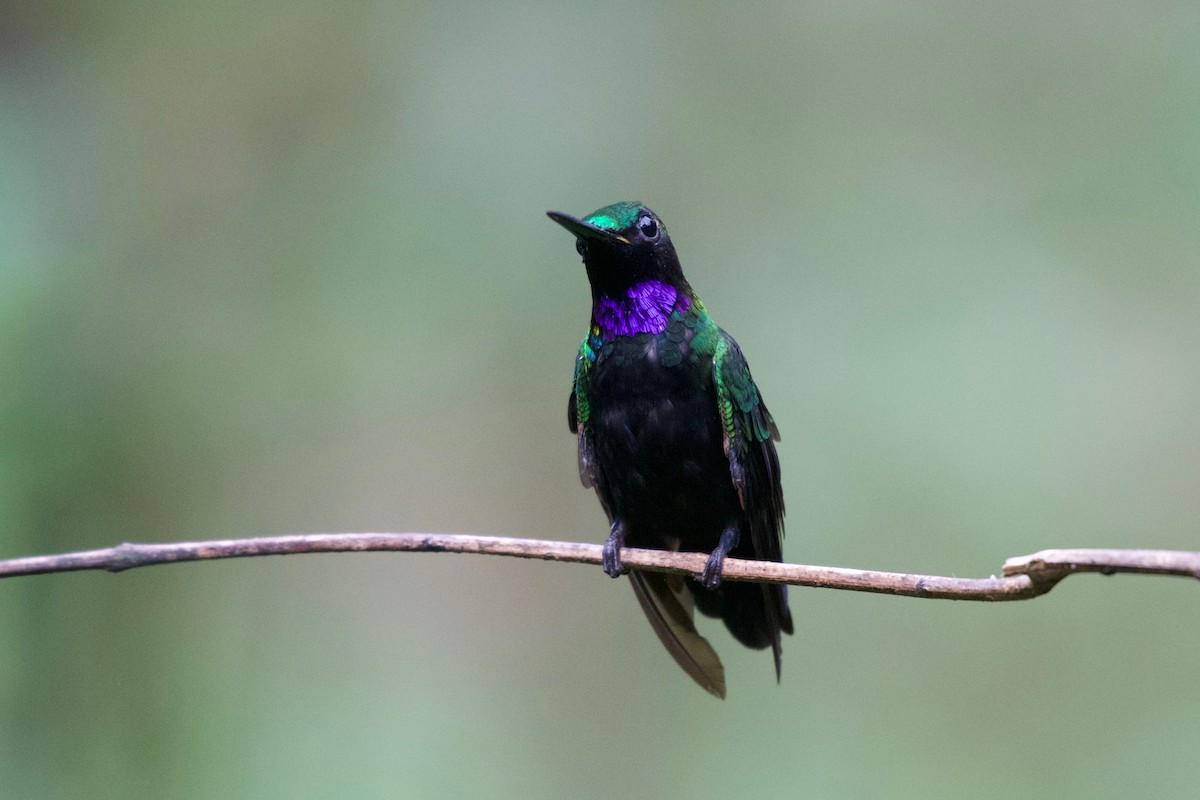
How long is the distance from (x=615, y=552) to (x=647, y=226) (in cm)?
79

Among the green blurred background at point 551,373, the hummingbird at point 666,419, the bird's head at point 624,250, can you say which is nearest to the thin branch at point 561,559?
the hummingbird at point 666,419

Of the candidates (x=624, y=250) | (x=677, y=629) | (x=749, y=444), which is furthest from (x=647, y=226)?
(x=677, y=629)

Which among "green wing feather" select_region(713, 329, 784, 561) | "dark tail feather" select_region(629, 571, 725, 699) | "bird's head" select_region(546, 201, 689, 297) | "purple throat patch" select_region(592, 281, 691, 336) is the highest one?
"bird's head" select_region(546, 201, 689, 297)

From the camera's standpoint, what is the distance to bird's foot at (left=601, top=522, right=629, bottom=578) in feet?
7.72

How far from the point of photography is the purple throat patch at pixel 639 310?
8.14 ft

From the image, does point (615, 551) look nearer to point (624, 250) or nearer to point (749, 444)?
point (749, 444)

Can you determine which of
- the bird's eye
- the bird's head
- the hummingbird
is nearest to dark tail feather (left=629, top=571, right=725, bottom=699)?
the hummingbird

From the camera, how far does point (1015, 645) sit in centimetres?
344

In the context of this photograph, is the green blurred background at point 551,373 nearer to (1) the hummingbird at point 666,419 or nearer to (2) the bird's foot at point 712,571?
(1) the hummingbird at point 666,419

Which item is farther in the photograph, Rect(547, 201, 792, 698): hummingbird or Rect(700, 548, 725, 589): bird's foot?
Rect(547, 201, 792, 698): hummingbird

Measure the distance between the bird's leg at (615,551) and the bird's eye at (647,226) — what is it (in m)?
0.74

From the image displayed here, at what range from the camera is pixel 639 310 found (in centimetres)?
248

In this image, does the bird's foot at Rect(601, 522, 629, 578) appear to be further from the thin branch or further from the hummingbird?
the thin branch

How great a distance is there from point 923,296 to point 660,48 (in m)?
1.42
